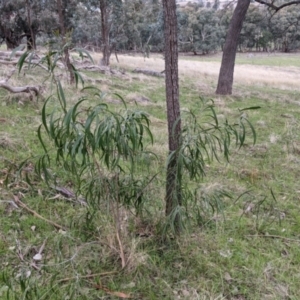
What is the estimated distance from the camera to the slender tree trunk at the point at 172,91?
7.55ft

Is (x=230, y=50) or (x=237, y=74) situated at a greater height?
(x=230, y=50)

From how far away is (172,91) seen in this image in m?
2.40

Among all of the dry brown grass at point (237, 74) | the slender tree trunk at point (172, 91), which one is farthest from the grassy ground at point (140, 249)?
the dry brown grass at point (237, 74)

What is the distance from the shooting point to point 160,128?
19.5 feet

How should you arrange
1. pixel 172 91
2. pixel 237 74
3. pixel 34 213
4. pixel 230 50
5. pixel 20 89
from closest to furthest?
pixel 172 91 → pixel 34 213 → pixel 20 89 → pixel 230 50 → pixel 237 74

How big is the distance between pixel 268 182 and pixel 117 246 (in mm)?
2444

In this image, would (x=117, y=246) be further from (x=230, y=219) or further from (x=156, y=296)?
(x=230, y=219)

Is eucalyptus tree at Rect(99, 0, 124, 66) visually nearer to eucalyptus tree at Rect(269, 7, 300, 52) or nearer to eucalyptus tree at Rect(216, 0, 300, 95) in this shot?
eucalyptus tree at Rect(216, 0, 300, 95)

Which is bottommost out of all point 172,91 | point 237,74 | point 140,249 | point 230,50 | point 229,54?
point 140,249

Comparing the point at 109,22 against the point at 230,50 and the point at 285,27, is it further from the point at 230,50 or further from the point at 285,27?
the point at 285,27

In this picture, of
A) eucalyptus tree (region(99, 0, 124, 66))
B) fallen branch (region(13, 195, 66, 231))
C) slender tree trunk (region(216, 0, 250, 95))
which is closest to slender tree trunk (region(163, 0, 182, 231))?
fallen branch (region(13, 195, 66, 231))

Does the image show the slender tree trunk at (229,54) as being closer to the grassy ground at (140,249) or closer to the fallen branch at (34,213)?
the grassy ground at (140,249)

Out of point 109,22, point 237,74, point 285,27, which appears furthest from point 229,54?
point 285,27

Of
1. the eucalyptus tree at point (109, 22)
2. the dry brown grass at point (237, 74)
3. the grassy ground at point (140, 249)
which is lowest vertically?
the grassy ground at point (140, 249)
